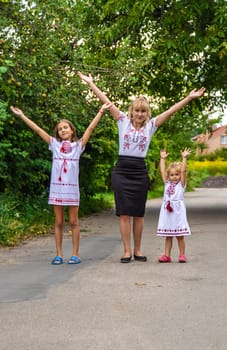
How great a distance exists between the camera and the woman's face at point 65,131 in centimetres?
841

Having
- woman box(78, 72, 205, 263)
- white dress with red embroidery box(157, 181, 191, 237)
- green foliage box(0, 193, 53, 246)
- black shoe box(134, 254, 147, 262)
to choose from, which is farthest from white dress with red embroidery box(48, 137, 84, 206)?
green foliage box(0, 193, 53, 246)

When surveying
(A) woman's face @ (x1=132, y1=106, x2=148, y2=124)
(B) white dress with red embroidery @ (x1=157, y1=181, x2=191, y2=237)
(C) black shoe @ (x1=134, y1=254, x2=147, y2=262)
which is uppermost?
(A) woman's face @ (x1=132, y1=106, x2=148, y2=124)

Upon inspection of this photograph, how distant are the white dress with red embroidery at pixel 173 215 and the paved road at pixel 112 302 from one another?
1.19ft

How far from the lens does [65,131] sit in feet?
27.6

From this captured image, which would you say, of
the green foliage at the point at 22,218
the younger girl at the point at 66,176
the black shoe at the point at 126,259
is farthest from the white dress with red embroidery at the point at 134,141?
the green foliage at the point at 22,218

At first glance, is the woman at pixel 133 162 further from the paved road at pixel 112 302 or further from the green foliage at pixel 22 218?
the green foliage at pixel 22 218

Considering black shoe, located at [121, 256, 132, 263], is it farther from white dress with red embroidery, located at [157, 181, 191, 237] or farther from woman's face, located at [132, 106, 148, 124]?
woman's face, located at [132, 106, 148, 124]

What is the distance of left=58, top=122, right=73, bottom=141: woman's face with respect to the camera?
8.41 meters

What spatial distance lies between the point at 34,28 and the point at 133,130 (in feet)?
15.5

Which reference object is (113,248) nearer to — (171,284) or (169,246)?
(169,246)

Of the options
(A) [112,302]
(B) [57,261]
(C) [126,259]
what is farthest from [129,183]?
(A) [112,302]

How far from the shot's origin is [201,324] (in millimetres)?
5086

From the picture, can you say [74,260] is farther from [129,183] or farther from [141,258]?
[129,183]

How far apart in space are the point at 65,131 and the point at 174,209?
157 cm
